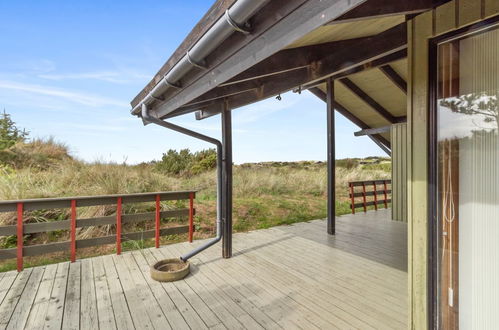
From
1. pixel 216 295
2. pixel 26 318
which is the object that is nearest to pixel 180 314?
pixel 216 295

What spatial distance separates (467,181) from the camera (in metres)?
1.44

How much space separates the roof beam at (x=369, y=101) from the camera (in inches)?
240

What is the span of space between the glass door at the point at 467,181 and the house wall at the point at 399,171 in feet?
16.0

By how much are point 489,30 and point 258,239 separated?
3.99m

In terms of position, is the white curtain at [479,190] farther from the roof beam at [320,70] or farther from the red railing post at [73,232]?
the red railing post at [73,232]

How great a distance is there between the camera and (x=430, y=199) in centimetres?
154

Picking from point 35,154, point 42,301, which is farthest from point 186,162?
point 42,301

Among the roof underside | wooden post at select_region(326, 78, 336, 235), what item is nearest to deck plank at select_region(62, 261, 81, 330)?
the roof underside

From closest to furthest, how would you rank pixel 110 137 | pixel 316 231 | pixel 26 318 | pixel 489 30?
pixel 489 30 → pixel 26 318 → pixel 316 231 → pixel 110 137

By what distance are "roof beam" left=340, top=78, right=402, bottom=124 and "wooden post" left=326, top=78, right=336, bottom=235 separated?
4.40 feet

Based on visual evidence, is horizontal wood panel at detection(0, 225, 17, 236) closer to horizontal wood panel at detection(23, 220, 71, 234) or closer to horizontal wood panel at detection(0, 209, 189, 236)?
horizontal wood panel at detection(0, 209, 189, 236)

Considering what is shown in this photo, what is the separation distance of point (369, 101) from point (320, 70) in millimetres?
4055

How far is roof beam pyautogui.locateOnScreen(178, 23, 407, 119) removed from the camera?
2.34 metres

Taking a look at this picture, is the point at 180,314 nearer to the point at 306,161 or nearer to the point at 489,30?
the point at 489,30
